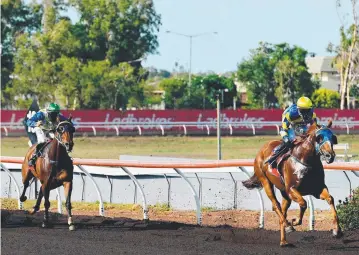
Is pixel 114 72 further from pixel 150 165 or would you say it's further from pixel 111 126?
pixel 150 165

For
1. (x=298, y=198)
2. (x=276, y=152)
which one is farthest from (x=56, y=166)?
(x=298, y=198)

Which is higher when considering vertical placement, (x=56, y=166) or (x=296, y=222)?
(x=56, y=166)

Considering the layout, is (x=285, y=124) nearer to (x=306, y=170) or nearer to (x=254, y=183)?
(x=306, y=170)

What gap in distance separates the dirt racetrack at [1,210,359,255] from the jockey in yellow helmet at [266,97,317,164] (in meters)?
1.03

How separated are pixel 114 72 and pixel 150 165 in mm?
43082

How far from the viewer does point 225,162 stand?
12.0m

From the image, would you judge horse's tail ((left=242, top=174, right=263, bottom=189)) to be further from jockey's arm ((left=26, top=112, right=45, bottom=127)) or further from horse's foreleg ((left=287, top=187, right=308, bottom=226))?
jockey's arm ((left=26, top=112, right=45, bottom=127))

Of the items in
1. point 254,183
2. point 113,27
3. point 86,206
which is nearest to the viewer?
point 254,183

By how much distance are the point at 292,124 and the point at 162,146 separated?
24.6 m

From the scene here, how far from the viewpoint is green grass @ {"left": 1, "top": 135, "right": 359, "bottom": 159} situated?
30359 millimetres

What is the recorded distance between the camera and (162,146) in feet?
115

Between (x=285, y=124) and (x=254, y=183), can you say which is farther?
(x=254, y=183)

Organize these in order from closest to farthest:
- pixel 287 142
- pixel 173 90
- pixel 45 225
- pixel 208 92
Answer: pixel 287 142, pixel 45 225, pixel 208 92, pixel 173 90

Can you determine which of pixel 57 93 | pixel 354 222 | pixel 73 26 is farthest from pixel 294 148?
pixel 73 26
